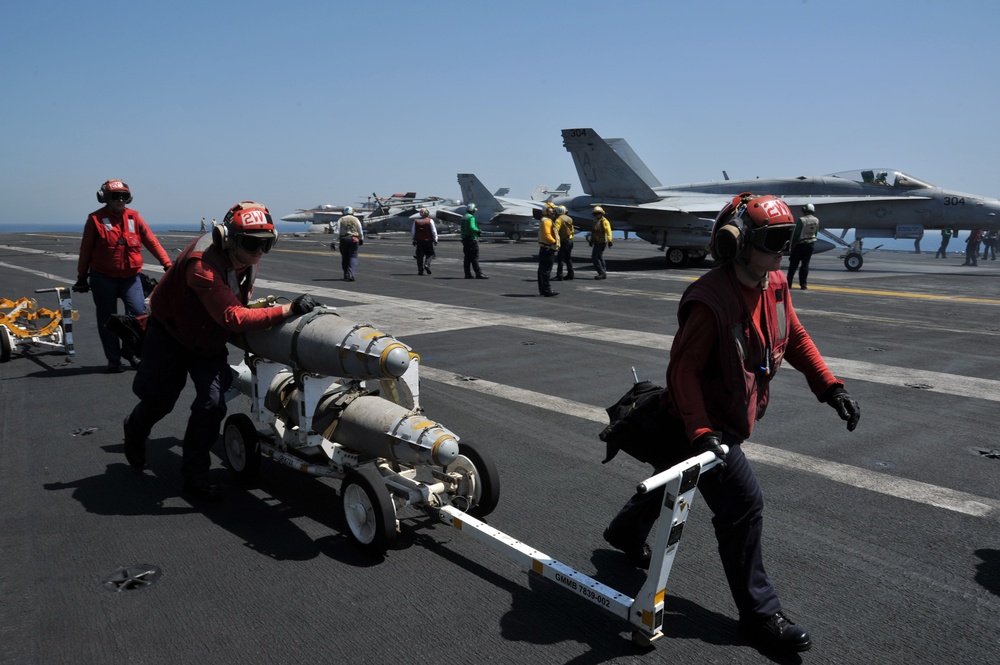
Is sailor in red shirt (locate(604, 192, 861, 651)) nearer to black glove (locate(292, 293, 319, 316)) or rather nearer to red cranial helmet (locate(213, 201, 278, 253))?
black glove (locate(292, 293, 319, 316))

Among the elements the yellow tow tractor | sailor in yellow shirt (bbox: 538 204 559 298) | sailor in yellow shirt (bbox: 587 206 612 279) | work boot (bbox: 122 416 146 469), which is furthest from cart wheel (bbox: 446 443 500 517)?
sailor in yellow shirt (bbox: 587 206 612 279)

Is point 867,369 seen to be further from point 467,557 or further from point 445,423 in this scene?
point 467,557

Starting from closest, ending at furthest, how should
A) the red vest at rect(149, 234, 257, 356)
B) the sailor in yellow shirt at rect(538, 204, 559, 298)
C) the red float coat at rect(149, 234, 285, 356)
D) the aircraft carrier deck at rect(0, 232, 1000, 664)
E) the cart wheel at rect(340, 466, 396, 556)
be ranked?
the aircraft carrier deck at rect(0, 232, 1000, 664), the cart wheel at rect(340, 466, 396, 556), the red float coat at rect(149, 234, 285, 356), the red vest at rect(149, 234, 257, 356), the sailor in yellow shirt at rect(538, 204, 559, 298)

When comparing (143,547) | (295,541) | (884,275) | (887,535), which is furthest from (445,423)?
(884,275)

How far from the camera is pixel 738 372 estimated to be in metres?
3.12

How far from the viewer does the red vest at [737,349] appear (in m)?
3.11

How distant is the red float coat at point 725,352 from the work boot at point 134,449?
156 inches

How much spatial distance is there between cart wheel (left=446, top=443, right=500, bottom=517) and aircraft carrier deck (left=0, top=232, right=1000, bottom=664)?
20 cm

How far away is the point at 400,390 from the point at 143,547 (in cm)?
173

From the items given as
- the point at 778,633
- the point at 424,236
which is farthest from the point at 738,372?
the point at 424,236

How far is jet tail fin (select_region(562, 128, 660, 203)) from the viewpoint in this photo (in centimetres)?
2741

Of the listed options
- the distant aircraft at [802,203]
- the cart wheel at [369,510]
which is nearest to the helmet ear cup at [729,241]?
the cart wheel at [369,510]

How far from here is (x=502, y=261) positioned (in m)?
28.1

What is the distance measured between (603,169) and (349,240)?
12.0 m
